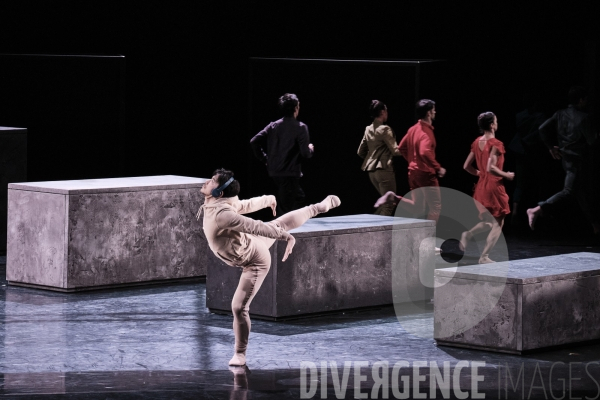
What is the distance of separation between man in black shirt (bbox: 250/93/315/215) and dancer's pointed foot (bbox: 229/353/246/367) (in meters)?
5.18

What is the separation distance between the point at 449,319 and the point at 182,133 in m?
9.95

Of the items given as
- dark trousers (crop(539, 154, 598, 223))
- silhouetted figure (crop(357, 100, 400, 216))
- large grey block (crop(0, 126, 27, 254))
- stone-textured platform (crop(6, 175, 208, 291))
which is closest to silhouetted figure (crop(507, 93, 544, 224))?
dark trousers (crop(539, 154, 598, 223))

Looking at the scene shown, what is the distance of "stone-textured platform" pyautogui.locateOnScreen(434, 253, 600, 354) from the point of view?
9.43 m

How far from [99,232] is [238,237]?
3737 millimetres

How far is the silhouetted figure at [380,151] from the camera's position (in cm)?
1403

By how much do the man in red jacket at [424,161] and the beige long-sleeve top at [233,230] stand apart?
458 cm

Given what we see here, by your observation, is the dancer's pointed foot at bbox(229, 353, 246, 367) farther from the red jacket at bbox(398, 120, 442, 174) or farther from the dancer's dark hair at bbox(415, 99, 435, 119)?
the dancer's dark hair at bbox(415, 99, 435, 119)

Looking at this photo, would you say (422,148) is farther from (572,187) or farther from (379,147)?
(572,187)

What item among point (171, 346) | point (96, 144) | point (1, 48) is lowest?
point (171, 346)

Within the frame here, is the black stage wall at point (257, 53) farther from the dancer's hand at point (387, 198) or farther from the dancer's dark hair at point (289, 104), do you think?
the dancer's hand at point (387, 198)

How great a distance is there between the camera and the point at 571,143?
594 inches

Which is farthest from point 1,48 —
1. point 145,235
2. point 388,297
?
point 388,297

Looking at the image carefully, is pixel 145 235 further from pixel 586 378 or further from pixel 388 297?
pixel 586 378

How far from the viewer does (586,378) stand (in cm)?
885
